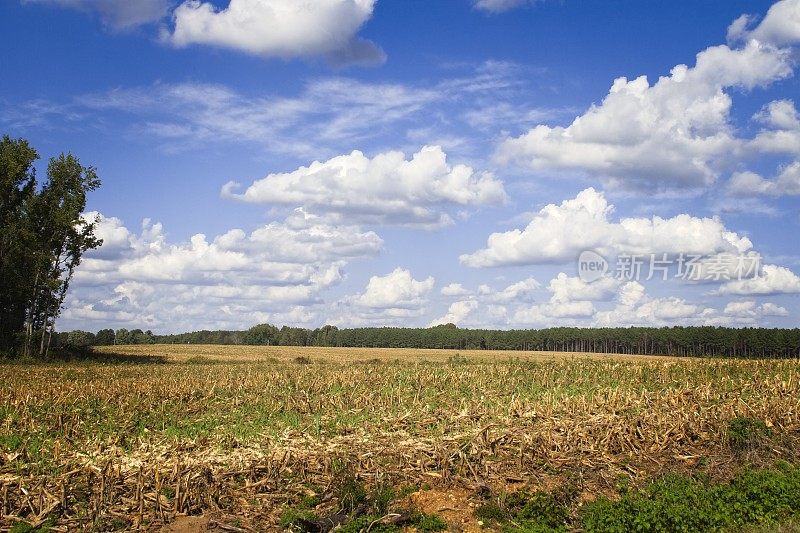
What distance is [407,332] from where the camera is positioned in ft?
613

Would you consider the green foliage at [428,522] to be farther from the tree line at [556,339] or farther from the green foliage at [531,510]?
the tree line at [556,339]

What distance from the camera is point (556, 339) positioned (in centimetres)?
16775

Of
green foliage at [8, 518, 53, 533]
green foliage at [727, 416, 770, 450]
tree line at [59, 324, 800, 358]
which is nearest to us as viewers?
green foliage at [8, 518, 53, 533]

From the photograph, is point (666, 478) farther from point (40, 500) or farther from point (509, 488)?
point (40, 500)

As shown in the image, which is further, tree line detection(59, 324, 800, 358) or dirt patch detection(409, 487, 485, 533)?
tree line detection(59, 324, 800, 358)

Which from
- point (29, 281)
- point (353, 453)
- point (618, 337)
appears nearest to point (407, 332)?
point (618, 337)

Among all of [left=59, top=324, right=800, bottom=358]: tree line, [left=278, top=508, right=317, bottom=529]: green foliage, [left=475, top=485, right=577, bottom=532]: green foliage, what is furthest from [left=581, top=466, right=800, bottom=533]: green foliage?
[left=59, top=324, right=800, bottom=358]: tree line

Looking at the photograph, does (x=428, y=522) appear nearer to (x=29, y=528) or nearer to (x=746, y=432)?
(x=29, y=528)

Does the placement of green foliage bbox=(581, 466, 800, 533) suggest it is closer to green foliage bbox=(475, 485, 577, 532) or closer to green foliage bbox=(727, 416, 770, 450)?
green foliage bbox=(475, 485, 577, 532)

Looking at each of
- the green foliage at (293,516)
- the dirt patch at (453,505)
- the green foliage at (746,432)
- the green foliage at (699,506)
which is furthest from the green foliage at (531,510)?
the green foliage at (746,432)

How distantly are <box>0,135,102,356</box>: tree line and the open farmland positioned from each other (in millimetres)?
25688

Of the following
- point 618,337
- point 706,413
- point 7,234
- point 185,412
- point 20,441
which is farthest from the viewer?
point 618,337

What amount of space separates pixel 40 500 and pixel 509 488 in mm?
10765

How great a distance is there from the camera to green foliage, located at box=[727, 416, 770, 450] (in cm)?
1898
